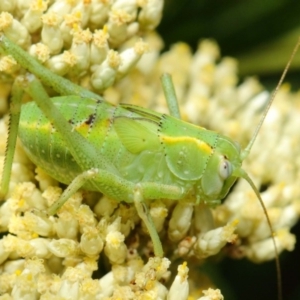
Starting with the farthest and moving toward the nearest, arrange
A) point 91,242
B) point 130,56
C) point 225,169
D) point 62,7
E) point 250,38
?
point 250,38
point 130,56
point 62,7
point 225,169
point 91,242

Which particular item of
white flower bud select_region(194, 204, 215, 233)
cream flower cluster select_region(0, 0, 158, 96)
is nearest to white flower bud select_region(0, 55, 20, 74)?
cream flower cluster select_region(0, 0, 158, 96)

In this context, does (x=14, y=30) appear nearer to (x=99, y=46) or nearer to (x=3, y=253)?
(x=99, y=46)

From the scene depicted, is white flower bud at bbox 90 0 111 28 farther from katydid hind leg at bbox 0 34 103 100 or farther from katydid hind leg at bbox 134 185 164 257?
katydid hind leg at bbox 134 185 164 257

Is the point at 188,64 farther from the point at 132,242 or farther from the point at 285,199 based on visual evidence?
the point at 132,242

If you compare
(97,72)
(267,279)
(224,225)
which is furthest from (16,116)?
(267,279)

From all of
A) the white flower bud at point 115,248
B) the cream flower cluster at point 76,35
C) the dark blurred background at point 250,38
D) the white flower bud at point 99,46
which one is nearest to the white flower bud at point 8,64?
the cream flower cluster at point 76,35

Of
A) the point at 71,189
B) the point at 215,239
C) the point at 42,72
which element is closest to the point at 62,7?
the point at 42,72

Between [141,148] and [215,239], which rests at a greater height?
[141,148]
